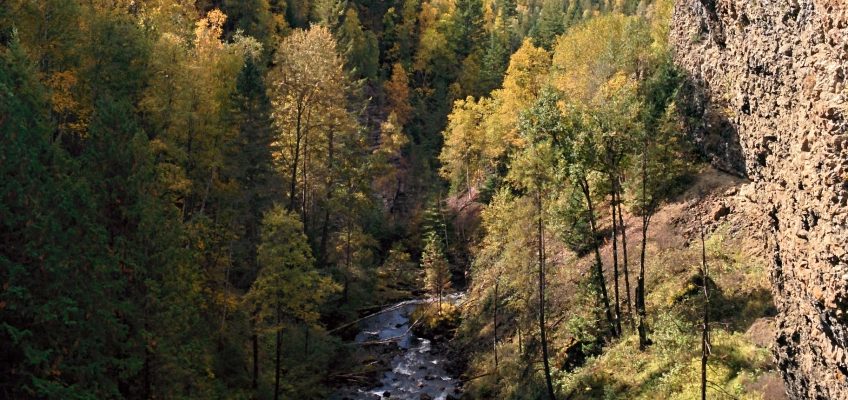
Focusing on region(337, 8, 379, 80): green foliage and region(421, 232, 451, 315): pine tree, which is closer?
region(421, 232, 451, 315): pine tree

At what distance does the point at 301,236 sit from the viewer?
95.4 feet

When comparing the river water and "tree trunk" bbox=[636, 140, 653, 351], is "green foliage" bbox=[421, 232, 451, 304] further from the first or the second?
"tree trunk" bbox=[636, 140, 653, 351]

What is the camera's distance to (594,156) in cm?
2662

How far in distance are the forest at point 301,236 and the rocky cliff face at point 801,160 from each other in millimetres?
5554

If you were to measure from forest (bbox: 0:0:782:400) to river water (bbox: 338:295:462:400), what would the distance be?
47cm

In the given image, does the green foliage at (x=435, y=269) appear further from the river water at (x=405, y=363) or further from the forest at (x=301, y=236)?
the river water at (x=405, y=363)

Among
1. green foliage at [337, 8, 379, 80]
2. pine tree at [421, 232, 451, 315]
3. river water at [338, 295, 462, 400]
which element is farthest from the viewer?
green foliage at [337, 8, 379, 80]

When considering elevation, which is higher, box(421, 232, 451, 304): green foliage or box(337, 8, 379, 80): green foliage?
box(337, 8, 379, 80): green foliage

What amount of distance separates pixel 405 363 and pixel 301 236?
15.7m

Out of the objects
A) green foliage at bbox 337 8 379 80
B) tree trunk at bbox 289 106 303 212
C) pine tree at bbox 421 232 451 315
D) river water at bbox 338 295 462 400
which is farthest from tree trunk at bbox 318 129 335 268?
green foliage at bbox 337 8 379 80

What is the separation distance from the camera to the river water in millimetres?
35844

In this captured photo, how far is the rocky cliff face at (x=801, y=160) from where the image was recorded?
1114 centimetres

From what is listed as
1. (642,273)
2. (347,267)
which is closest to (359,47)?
(347,267)

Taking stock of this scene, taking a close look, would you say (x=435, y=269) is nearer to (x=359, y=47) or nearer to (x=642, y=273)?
(x=642, y=273)
